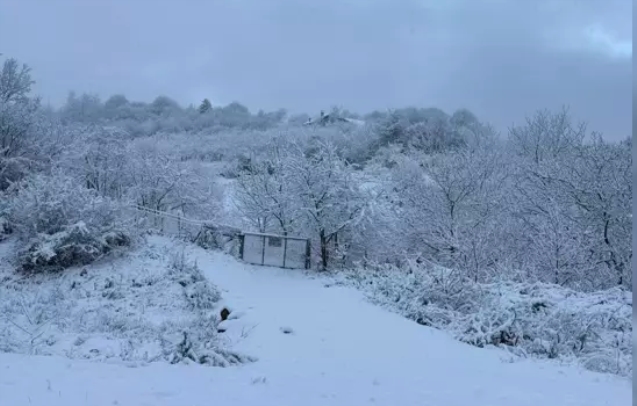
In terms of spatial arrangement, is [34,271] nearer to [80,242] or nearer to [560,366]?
[80,242]

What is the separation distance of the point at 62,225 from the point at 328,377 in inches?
406

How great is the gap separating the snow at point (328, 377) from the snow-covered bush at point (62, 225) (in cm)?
648

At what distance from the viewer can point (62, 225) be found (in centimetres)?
1333

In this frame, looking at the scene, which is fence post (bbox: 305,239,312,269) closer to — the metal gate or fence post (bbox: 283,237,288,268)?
the metal gate

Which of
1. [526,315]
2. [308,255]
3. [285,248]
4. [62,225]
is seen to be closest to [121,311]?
[62,225]

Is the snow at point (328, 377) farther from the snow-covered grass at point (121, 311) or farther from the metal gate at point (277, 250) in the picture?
the metal gate at point (277, 250)

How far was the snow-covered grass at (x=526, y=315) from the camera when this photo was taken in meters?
7.03

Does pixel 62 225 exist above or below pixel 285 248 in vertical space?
above

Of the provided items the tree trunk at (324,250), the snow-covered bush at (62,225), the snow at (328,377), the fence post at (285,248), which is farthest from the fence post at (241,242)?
the snow at (328,377)

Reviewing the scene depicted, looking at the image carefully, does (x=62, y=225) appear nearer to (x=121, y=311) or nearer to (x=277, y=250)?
(x=121, y=311)

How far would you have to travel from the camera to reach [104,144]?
21.5 m

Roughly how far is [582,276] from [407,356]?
7195mm

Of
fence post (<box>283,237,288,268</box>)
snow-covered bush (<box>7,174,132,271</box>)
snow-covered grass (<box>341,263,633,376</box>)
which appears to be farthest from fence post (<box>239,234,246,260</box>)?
snow-covered grass (<box>341,263,633,376</box>)

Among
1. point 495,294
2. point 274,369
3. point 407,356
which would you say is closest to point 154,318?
point 274,369
